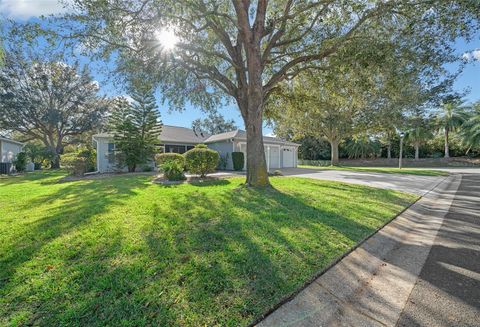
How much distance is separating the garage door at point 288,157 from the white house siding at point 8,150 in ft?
78.6

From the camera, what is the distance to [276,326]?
6.30 feet

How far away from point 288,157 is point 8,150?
2553cm

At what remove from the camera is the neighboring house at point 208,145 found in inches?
658

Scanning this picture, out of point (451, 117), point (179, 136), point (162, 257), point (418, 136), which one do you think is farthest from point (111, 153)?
point (451, 117)

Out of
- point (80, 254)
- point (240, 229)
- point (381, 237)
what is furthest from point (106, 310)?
point (381, 237)

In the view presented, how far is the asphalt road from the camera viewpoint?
2059mm

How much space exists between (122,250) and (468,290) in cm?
422

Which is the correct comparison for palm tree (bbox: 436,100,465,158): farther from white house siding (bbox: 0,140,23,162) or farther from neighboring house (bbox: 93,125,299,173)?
white house siding (bbox: 0,140,23,162)

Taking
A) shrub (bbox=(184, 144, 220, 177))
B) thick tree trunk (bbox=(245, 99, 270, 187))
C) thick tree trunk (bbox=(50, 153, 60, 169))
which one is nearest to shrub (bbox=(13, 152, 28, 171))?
thick tree trunk (bbox=(50, 153, 60, 169))

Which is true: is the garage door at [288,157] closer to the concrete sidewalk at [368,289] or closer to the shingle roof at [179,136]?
the shingle roof at [179,136]

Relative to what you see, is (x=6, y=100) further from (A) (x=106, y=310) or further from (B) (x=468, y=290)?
(B) (x=468, y=290)

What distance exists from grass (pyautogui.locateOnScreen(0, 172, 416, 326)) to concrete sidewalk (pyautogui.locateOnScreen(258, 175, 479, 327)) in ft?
0.55

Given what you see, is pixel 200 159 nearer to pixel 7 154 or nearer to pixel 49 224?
pixel 49 224

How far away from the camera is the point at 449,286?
8.39ft
